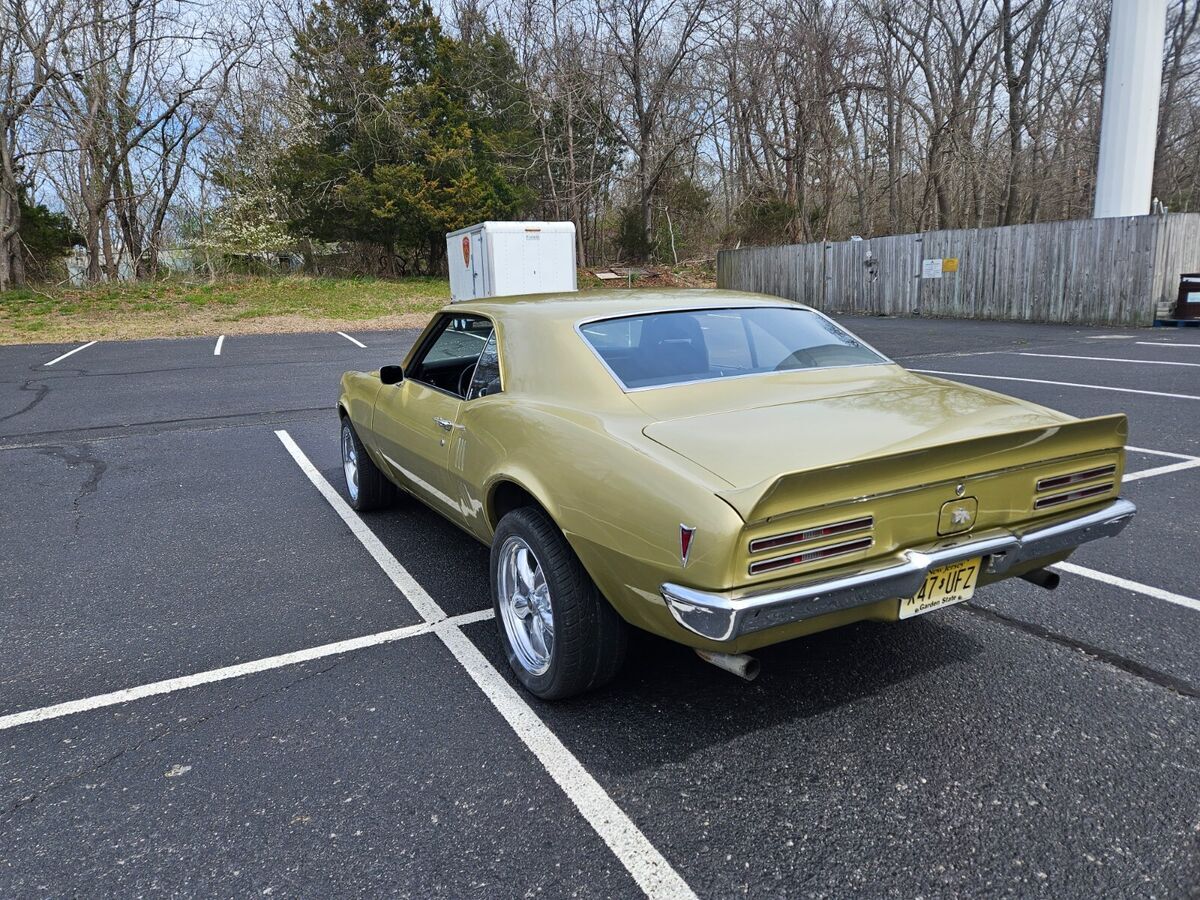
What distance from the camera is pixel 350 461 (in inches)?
218

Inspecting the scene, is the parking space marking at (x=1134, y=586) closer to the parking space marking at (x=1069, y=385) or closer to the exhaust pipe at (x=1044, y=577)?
the exhaust pipe at (x=1044, y=577)

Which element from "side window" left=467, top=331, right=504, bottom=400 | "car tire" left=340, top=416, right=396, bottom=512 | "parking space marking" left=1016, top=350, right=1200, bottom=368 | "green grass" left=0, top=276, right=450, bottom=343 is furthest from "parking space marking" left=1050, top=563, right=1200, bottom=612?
"green grass" left=0, top=276, right=450, bottom=343

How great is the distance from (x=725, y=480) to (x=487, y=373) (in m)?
1.66

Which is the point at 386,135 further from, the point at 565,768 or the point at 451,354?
the point at 565,768

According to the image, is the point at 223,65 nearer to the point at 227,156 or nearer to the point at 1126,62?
the point at 227,156

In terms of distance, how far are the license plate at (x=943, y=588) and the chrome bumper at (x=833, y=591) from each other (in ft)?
0.16

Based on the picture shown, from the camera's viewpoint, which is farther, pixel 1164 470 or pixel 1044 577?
pixel 1164 470

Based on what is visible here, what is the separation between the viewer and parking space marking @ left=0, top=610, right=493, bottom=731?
3.01m

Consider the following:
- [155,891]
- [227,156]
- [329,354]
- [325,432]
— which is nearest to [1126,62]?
[329,354]

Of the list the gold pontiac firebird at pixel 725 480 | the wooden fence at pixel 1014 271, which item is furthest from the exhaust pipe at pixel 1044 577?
the wooden fence at pixel 1014 271

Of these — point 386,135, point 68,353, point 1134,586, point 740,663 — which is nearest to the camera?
point 740,663

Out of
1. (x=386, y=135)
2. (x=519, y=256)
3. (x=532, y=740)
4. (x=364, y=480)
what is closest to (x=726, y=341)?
(x=532, y=740)

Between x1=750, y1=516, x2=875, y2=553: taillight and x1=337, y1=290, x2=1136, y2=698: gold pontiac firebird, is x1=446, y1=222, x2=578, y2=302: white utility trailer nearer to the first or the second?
x1=337, y1=290, x2=1136, y2=698: gold pontiac firebird

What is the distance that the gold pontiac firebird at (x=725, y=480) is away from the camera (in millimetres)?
2275
